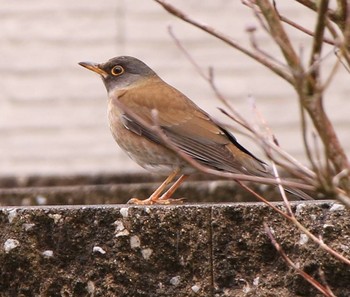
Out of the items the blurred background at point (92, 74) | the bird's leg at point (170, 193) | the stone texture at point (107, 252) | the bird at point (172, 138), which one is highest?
the stone texture at point (107, 252)

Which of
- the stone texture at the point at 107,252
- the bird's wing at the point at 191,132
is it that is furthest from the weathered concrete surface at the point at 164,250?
the bird's wing at the point at 191,132

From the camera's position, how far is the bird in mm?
6301

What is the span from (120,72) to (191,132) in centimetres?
120

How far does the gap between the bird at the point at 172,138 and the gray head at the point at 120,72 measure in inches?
10.3

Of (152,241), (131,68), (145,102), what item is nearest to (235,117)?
(152,241)

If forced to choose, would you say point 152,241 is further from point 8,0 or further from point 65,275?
point 8,0

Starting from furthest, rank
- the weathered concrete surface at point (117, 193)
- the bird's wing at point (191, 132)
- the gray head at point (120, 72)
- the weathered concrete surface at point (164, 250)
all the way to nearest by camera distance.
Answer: the gray head at point (120, 72) → the weathered concrete surface at point (117, 193) → the bird's wing at point (191, 132) → the weathered concrete surface at point (164, 250)

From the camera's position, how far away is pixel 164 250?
464cm

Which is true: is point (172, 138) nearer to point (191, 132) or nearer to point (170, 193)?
point (191, 132)

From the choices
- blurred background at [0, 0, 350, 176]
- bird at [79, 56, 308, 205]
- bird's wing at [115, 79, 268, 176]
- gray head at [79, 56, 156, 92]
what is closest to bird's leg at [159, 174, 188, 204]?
bird at [79, 56, 308, 205]

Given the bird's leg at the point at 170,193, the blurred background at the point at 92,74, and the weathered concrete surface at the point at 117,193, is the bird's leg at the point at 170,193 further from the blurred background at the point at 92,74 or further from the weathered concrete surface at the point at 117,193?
the blurred background at the point at 92,74

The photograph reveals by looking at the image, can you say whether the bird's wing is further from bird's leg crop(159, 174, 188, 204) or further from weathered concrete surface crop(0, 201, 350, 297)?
weathered concrete surface crop(0, 201, 350, 297)

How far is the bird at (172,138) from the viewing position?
630 centimetres

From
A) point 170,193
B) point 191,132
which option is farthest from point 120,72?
point 170,193
